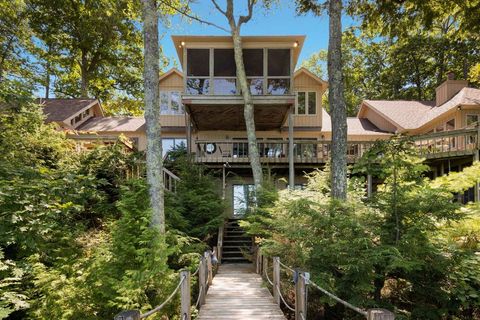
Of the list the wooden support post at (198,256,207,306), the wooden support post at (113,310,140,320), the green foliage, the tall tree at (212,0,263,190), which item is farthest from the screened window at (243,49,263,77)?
the wooden support post at (113,310,140,320)

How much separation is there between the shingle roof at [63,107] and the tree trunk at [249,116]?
1218cm

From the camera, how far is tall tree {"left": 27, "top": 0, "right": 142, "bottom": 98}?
82.2 ft

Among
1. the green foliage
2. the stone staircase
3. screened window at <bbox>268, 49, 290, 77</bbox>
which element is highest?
screened window at <bbox>268, 49, 290, 77</bbox>

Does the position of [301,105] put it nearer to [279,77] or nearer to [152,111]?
[279,77]

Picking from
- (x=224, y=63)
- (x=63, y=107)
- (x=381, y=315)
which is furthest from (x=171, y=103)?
(x=381, y=315)

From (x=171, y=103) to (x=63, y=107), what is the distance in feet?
24.7

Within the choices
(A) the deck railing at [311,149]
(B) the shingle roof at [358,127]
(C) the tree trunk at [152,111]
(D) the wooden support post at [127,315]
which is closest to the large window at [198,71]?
(A) the deck railing at [311,149]

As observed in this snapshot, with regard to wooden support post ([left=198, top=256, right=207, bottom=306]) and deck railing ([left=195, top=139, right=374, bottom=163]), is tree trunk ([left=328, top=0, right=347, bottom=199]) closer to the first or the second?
wooden support post ([left=198, top=256, right=207, bottom=306])

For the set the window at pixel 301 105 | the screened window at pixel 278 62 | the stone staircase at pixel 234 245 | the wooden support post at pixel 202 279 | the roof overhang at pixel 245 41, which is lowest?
the stone staircase at pixel 234 245

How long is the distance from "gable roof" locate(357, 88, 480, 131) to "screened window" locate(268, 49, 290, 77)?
395 inches

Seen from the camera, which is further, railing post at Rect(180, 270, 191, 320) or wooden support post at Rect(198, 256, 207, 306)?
wooden support post at Rect(198, 256, 207, 306)

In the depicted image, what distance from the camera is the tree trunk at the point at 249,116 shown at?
47.4 ft

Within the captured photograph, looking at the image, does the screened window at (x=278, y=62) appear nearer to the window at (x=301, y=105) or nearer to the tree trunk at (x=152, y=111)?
the window at (x=301, y=105)

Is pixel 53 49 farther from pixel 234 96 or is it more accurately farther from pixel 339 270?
pixel 339 270
